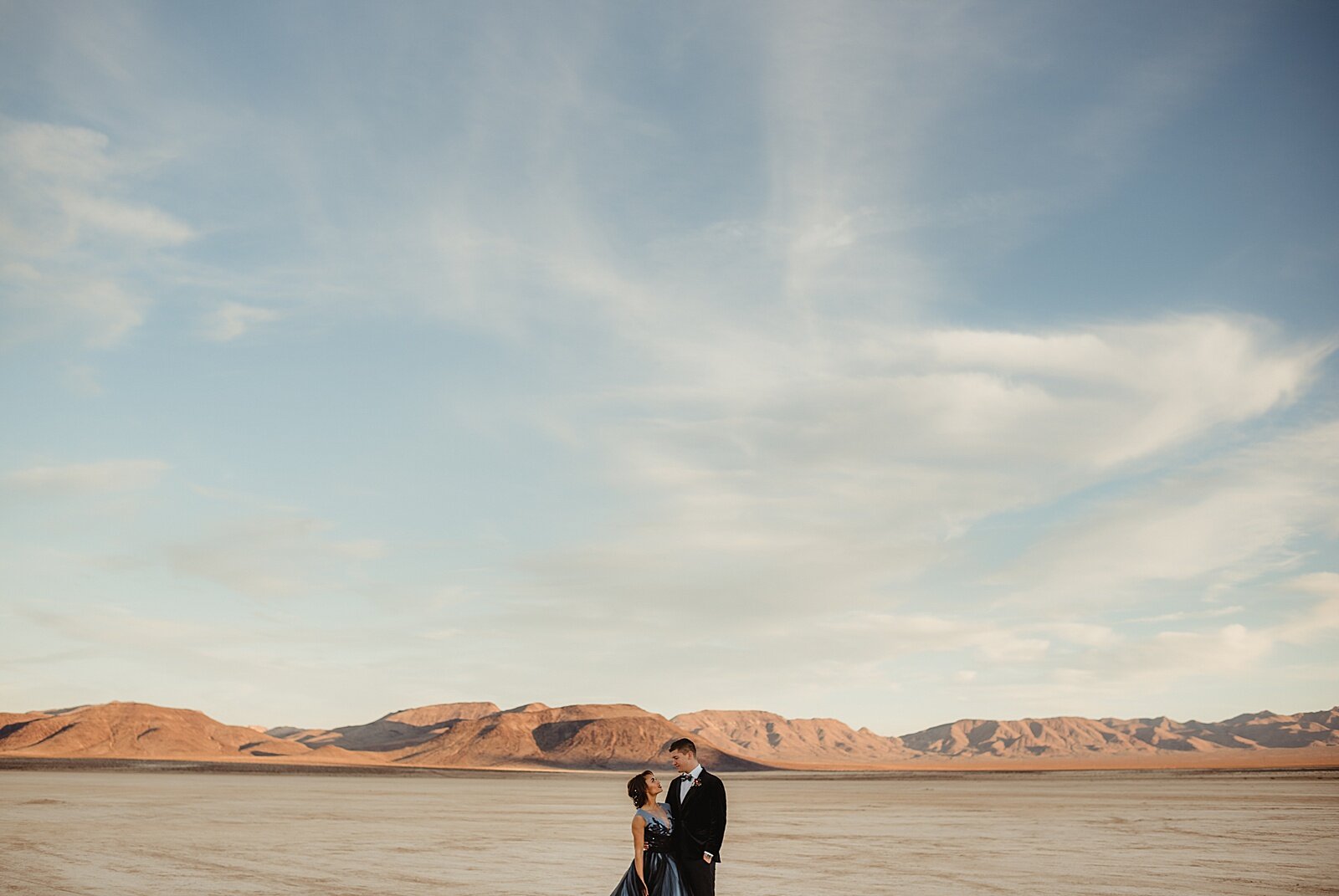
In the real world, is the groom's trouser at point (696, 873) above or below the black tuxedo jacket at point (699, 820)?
below

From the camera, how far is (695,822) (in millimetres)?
7953

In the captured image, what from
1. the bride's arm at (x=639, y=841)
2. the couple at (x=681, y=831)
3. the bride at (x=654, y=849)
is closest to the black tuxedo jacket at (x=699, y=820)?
the couple at (x=681, y=831)

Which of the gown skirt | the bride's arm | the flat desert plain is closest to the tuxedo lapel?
the bride's arm

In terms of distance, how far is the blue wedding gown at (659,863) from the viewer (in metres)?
7.99

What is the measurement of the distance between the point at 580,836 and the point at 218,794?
1269 inches

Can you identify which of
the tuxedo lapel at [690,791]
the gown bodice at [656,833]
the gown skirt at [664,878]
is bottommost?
the gown skirt at [664,878]

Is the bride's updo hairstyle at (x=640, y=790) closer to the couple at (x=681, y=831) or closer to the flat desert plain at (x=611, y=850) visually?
the couple at (x=681, y=831)

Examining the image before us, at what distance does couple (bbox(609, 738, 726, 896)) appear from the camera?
7918mm

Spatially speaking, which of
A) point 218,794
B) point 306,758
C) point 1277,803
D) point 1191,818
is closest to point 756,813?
point 1191,818

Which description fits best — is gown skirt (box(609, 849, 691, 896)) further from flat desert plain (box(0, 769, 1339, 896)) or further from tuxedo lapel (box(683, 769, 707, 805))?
flat desert plain (box(0, 769, 1339, 896))

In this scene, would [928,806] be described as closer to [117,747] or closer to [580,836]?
[580,836]

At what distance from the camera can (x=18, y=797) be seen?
140 ft

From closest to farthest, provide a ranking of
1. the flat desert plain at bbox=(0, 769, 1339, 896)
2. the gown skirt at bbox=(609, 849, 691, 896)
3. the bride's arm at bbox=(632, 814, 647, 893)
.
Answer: the bride's arm at bbox=(632, 814, 647, 893) → the gown skirt at bbox=(609, 849, 691, 896) → the flat desert plain at bbox=(0, 769, 1339, 896)

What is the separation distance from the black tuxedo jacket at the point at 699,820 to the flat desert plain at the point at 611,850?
7.59m
